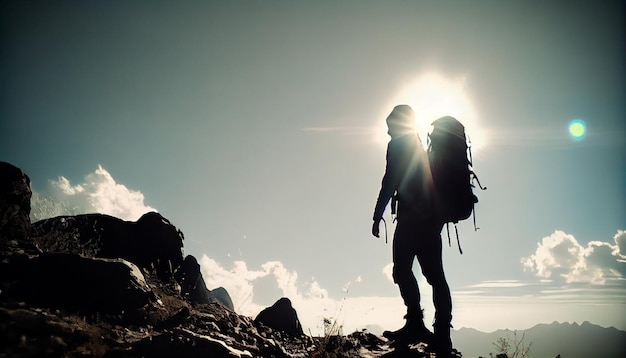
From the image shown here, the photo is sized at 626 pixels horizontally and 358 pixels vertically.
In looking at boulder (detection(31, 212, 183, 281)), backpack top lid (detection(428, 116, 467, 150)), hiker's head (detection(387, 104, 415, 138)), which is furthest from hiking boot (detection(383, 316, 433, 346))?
boulder (detection(31, 212, 183, 281))

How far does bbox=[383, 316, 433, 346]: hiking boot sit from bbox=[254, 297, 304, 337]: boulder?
374cm

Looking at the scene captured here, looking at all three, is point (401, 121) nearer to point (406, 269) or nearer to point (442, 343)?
point (406, 269)

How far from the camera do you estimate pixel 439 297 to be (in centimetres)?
420

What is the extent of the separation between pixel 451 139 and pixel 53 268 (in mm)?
6193

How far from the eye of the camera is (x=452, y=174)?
4.48 m

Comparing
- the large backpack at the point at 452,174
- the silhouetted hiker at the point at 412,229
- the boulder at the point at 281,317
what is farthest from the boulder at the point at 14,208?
the large backpack at the point at 452,174

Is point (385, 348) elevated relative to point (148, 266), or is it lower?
lower

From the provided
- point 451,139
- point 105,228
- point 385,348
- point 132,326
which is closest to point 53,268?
point 132,326

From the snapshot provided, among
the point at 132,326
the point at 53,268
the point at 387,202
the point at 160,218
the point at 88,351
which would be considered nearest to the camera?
the point at 88,351

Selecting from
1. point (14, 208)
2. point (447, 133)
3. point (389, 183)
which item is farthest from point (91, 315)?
point (447, 133)

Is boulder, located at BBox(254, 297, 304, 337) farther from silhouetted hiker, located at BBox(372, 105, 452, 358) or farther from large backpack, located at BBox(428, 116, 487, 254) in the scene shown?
large backpack, located at BBox(428, 116, 487, 254)

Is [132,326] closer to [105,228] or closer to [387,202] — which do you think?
Answer: [387,202]

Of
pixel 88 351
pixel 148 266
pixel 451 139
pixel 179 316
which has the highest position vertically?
pixel 451 139

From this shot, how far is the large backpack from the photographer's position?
4461 mm
